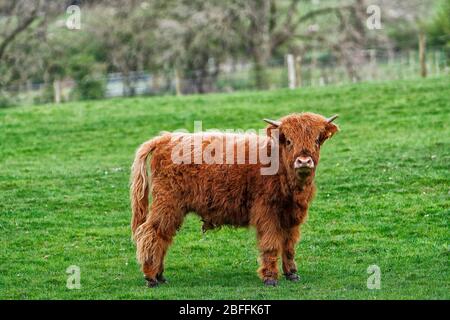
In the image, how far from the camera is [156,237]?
1055 cm

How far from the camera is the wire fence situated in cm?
3438


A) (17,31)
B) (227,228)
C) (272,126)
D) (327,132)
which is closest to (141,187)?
(272,126)

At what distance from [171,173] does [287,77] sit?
23576 mm

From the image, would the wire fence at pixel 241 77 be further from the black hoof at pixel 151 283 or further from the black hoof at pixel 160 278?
the black hoof at pixel 151 283

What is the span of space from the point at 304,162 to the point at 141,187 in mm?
2119

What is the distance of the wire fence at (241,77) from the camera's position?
113 ft

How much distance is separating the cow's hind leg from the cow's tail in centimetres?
27

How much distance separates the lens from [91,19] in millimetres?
38844

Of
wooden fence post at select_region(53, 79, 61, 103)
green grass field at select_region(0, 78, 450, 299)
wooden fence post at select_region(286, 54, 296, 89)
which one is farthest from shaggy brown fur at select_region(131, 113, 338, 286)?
wooden fence post at select_region(286, 54, 296, 89)

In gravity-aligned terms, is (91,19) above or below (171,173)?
above

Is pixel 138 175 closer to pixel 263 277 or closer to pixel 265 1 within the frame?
pixel 263 277

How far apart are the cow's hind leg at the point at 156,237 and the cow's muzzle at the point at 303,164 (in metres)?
1.54

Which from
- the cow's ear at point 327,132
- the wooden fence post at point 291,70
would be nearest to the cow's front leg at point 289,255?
the cow's ear at point 327,132
